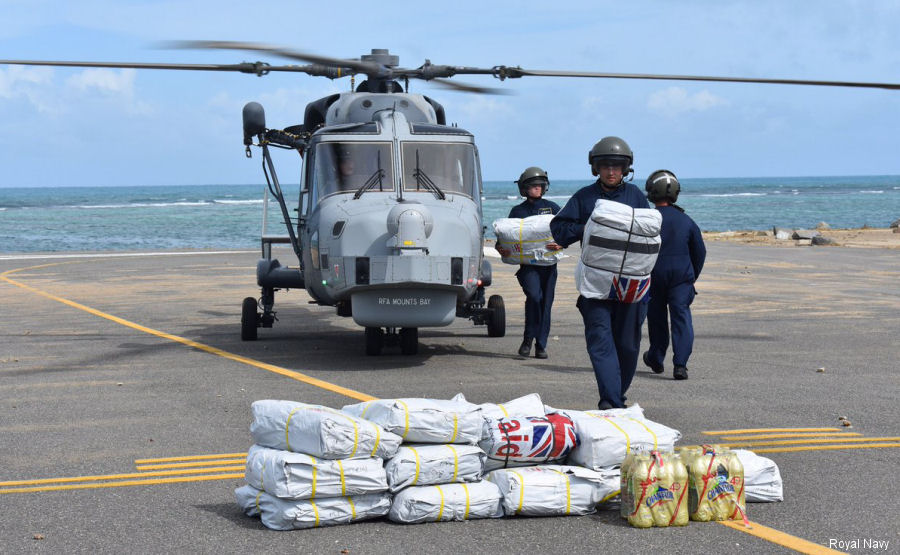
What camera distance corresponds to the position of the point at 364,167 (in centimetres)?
1222

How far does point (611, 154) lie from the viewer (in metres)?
8.48

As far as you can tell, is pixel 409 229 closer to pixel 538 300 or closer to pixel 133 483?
pixel 538 300

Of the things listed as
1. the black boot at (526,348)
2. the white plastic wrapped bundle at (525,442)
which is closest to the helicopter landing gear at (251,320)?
the black boot at (526,348)

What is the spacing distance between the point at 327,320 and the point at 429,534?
11.4 meters

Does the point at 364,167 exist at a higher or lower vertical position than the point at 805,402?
higher

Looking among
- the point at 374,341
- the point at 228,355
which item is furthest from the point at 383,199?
the point at 228,355

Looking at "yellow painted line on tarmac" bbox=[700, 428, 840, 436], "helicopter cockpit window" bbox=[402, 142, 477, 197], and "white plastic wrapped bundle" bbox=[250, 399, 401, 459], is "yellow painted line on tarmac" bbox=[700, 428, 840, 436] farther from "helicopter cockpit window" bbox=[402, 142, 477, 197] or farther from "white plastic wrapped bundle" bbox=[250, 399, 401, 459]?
"helicopter cockpit window" bbox=[402, 142, 477, 197]

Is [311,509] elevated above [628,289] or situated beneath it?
situated beneath

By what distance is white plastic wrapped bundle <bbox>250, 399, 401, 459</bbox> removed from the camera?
5.77 m

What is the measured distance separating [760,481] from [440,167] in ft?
22.7

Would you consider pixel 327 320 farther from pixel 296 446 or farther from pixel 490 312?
pixel 296 446

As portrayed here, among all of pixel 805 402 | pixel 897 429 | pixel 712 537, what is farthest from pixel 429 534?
pixel 805 402

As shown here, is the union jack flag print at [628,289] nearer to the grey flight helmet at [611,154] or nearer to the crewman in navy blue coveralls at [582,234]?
the crewman in navy blue coveralls at [582,234]

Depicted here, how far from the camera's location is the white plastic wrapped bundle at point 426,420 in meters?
5.99
